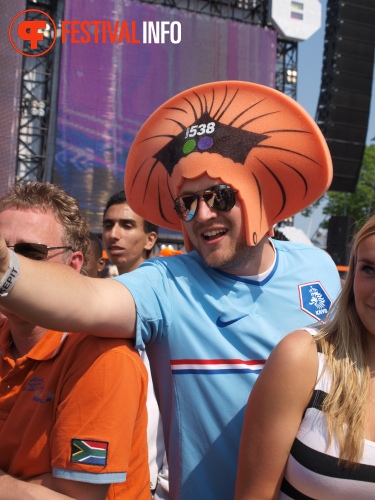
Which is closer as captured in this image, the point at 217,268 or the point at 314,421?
the point at 314,421

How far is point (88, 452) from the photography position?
131 cm

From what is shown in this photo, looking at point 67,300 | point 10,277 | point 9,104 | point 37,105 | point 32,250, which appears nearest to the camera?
point 10,277

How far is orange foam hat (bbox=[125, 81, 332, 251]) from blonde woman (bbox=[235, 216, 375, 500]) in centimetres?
44

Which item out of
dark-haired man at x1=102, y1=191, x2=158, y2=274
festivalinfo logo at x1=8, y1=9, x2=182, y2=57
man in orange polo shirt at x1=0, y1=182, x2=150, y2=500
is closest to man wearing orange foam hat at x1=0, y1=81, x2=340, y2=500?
man in orange polo shirt at x1=0, y1=182, x2=150, y2=500

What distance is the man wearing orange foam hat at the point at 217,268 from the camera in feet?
5.31

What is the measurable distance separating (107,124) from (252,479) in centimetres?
1379

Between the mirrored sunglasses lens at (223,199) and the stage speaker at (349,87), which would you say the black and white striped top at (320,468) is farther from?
the stage speaker at (349,87)

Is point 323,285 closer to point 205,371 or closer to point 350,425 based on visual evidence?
point 205,371

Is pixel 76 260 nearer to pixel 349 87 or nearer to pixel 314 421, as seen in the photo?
pixel 314 421

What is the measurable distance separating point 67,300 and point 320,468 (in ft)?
2.12

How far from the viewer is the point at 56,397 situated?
1.41 m

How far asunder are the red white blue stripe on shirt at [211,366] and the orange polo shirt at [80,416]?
194 mm

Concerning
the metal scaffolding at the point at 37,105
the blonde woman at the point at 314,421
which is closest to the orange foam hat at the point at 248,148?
the blonde woman at the point at 314,421

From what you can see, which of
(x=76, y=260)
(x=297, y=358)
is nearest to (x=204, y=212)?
(x=76, y=260)
